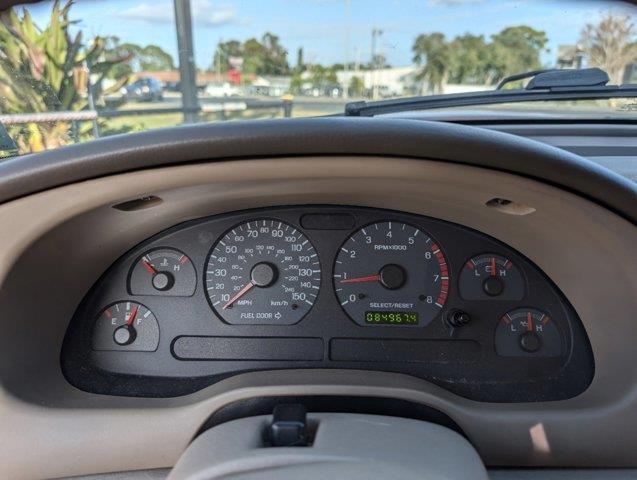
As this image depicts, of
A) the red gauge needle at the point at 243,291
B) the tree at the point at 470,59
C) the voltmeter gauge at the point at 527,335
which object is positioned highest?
the tree at the point at 470,59

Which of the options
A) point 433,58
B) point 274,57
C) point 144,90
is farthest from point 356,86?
point 144,90

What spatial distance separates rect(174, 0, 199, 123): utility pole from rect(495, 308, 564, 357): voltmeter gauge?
1.65 m

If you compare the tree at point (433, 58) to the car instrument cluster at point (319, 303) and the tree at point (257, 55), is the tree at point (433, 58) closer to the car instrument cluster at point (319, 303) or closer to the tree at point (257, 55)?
the tree at point (257, 55)

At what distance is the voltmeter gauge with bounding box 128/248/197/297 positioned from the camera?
6.42 ft

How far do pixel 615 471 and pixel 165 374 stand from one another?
1.40 meters

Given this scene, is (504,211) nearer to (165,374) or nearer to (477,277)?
(477,277)

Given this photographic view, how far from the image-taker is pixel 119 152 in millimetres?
1429

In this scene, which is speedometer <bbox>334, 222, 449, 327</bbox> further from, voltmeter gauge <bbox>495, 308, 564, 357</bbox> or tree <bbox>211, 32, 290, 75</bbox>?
tree <bbox>211, 32, 290, 75</bbox>

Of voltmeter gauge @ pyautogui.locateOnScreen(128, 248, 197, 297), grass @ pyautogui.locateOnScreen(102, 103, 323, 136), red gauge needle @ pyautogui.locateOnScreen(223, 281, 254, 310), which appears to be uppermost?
grass @ pyautogui.locateOnScreen(102, 103, 323, 136)

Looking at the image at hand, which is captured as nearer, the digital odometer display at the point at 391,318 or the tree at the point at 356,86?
the digital odometer display at the point at 391,318

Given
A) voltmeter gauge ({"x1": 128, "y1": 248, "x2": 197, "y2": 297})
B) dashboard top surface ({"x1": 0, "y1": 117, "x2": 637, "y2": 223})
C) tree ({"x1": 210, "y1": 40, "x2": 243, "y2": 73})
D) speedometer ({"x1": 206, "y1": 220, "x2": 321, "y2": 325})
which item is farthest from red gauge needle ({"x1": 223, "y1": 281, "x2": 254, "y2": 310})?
tree ({"x1": 210, "y1": 40, "x2": 243, "y2": 73})

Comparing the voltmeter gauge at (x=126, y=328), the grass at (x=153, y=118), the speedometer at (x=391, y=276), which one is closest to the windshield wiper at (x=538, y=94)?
the grass at (x=153, y=118)

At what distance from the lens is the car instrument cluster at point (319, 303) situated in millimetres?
1906

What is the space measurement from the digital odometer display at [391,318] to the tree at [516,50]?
54.4 inches
